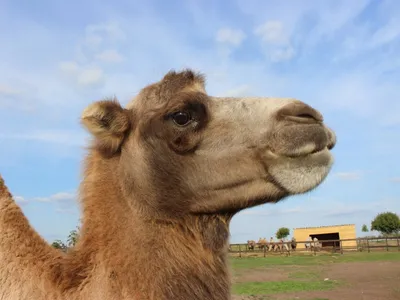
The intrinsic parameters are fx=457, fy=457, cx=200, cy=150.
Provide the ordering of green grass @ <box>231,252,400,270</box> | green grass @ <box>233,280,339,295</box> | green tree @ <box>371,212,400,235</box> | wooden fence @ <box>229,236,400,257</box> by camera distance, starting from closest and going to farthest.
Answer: green grass @ <box>233,280,339,295</box>
green grass @ <box>231,252,400,270</box>
wooden fence @ <box>229,236,400,257</box>
green tree @ <box>371,212,400,235</box>

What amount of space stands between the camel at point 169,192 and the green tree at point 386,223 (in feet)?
291

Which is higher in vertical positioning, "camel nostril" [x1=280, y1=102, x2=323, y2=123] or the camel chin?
"camel nostril" [x1=280, y1=102, x2=323, y2=123]

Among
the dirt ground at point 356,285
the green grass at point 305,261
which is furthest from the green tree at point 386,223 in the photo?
the dirt ground at point 356,285

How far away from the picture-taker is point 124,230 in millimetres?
3707

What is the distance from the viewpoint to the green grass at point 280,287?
15828 millimetres

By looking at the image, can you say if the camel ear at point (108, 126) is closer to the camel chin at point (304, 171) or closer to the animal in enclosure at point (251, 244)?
the camel chin at point (304, 171)

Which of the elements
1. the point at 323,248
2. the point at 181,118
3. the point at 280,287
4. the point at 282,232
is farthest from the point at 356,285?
the point at 282,232

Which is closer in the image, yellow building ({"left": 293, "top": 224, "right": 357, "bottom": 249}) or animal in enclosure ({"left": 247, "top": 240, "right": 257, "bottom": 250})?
animal in enclosure ({"left": 247, "top": 240, "right": 257, "bottom": 250})

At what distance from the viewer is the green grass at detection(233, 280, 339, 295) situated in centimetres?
1583

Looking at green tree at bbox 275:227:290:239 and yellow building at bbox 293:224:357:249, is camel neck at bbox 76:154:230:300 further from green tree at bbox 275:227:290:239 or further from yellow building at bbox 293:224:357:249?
green tree at bbox 275:227:290:239

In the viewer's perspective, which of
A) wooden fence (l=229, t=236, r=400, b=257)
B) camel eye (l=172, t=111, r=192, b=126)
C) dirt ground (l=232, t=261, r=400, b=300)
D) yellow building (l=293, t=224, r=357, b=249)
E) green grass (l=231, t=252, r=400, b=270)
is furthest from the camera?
yellow building (l=293, t=224, r=357, b=249)

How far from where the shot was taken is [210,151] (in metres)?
3.77

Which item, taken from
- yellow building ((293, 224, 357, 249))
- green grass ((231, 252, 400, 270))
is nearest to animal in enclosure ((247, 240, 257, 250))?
yellow building ((293, 224, 357, 249))

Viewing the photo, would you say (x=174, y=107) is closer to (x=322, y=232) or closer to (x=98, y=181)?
(x=98, y=181)
